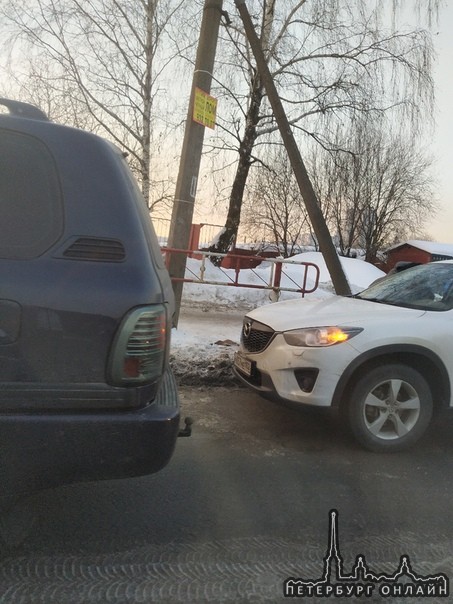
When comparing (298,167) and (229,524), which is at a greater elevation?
(298,167)

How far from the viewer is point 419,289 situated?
4516 mm

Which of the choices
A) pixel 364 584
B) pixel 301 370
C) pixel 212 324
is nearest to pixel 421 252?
pixel 212 324

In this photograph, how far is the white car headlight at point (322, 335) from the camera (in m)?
3.75

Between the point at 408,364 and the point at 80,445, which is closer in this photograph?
the point at 80,445

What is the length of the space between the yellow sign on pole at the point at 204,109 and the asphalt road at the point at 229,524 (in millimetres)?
4147

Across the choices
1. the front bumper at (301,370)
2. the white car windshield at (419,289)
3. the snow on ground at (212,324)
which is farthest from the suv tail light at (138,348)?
the snow on ground at (212,324)

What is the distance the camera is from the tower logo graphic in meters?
2.32

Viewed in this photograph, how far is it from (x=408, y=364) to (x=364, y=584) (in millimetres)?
1871

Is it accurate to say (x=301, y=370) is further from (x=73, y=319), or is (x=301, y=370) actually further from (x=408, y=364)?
(x=73, y=319)

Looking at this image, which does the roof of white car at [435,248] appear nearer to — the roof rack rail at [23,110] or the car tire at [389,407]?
the car tire at [389,407]

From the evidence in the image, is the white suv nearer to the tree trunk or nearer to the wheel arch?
the wheel arch

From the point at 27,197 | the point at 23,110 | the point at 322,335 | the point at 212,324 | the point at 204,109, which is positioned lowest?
the point at 212,324

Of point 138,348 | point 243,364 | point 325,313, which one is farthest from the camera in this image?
point 243,364

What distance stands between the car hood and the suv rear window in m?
2.27
